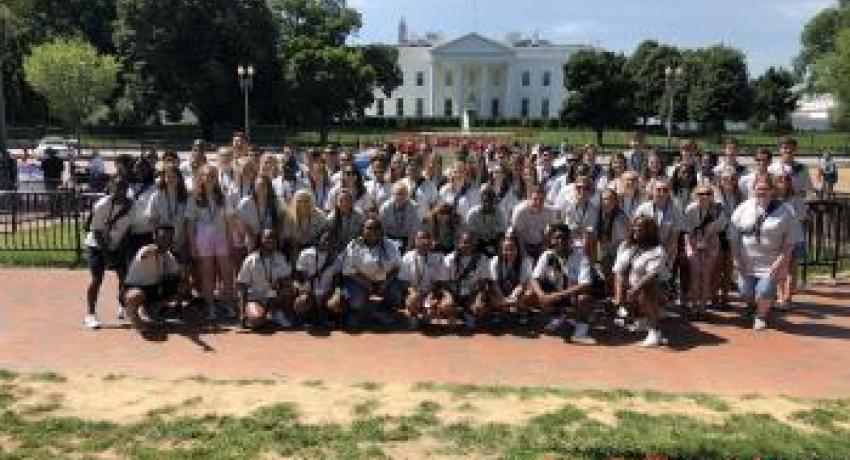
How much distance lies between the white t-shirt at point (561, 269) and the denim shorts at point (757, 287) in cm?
199

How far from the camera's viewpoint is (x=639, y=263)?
34.2 feet

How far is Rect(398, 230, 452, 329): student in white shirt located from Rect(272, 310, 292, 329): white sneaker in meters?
1.28

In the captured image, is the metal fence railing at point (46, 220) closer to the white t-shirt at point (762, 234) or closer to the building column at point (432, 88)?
the white t-shirt at point (762, 234)

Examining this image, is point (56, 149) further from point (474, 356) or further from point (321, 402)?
point (321, 402)

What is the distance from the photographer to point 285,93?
6900 centimetres

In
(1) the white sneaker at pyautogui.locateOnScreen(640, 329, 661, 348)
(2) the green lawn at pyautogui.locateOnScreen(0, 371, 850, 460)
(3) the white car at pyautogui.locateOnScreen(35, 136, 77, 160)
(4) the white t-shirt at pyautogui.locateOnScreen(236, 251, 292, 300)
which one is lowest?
(2) the green lawn at pyautogui.locateOnScreen(0, 371, 850, 460)

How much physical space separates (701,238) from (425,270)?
318 centimetres

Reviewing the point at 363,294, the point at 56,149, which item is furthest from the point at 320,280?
the point at 56,149

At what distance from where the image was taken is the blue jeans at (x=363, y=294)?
429 inches

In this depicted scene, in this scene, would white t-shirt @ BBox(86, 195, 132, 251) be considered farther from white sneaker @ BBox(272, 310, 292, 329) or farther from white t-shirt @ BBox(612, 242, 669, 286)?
white t-shirt @ BBox(612, 242, 669, 286)

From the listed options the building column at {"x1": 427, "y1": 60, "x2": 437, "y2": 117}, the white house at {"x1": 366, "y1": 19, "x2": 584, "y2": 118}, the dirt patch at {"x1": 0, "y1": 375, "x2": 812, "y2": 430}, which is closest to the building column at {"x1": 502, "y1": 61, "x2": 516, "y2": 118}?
the white house at {"x1": 366, "y1": 19, "x2": 584, "y2": 118}

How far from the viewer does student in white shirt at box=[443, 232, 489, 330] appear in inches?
421

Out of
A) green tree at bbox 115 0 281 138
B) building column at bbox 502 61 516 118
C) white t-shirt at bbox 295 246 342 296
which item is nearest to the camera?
white t-shirt at bbox 295 246 342 296

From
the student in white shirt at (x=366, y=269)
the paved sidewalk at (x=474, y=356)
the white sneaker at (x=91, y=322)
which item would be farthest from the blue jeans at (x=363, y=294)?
the white sneaker at (x=91, y=322)
